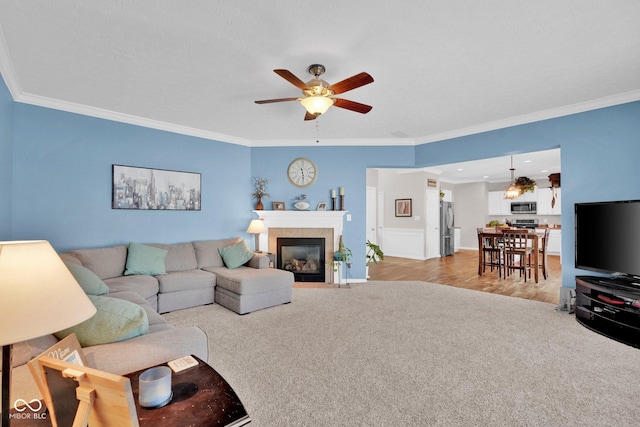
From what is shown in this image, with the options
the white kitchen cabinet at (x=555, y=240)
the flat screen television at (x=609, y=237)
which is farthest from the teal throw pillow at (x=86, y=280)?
the white kitchen cabinet at (x=555, y=240)

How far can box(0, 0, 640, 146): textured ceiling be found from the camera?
213cm

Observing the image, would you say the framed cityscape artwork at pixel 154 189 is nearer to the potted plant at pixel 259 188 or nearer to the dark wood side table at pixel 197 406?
the potted plant at pixel 259 188

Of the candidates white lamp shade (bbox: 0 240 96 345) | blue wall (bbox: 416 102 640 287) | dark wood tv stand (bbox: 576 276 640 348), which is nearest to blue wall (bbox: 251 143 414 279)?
blue wall (bbox: 416 102 640 287)

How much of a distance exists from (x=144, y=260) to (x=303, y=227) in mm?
2563

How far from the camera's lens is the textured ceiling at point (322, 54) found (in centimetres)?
213

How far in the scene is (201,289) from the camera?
405cm

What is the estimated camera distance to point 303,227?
18.1 feet

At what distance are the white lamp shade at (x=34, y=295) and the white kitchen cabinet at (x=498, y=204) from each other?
461 inches

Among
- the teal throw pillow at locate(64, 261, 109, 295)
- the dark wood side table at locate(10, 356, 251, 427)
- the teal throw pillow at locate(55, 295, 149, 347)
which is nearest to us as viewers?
the dark wood side table at locate(10, 356, 251, 427)

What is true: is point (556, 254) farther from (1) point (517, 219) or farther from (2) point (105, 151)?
(2) point (105, 151)

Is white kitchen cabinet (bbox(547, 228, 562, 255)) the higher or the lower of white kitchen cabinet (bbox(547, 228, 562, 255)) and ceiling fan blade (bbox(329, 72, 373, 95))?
the lower

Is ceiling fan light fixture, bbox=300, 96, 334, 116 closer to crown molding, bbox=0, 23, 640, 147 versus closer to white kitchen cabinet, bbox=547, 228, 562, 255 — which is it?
crown molding, bbox=0, 23, 640, 147

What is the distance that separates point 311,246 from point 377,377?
338 cm

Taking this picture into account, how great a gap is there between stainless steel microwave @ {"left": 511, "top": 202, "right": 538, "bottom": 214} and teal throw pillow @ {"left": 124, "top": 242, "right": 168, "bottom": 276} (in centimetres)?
1053
